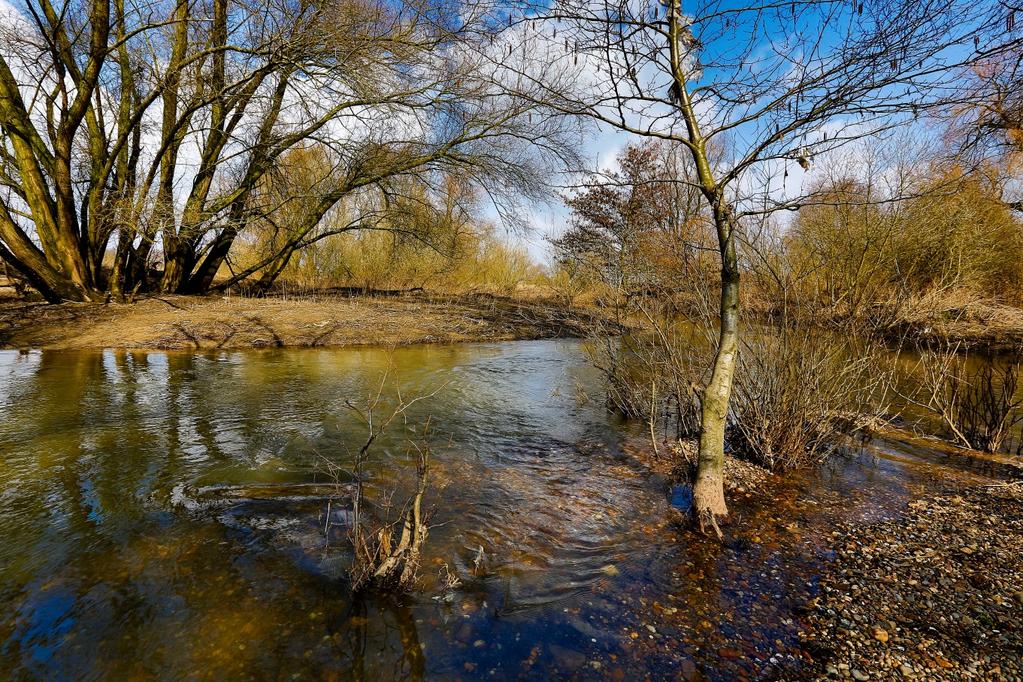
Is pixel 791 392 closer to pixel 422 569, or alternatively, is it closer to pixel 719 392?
pixel 719 392

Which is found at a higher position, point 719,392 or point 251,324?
point 719,392

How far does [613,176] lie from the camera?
3.52 meters

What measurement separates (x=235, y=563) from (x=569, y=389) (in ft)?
19.8

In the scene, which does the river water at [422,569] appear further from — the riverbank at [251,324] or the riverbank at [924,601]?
the riverbank at [251,324]

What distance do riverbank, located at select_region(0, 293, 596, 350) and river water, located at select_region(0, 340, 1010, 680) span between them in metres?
4.90

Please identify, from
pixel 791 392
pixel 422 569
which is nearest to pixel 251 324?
pixel 422 569

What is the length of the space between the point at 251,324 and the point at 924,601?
13.1 metres

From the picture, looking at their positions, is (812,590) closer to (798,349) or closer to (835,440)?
(798,349)

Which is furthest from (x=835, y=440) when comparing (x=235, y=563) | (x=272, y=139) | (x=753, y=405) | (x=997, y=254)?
(x=997, y=254)

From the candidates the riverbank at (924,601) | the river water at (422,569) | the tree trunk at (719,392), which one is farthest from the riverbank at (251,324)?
the riverbank at (924,601)

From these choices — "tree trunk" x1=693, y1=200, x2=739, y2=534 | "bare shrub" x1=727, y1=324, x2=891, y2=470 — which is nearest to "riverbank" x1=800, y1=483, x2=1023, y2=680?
"tree trunk" x1=693, y1=200, x2=739, y2=534

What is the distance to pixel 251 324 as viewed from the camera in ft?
41.1

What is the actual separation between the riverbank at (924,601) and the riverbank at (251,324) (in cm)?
600

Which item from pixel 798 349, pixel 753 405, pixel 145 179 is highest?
pixel 145 179
